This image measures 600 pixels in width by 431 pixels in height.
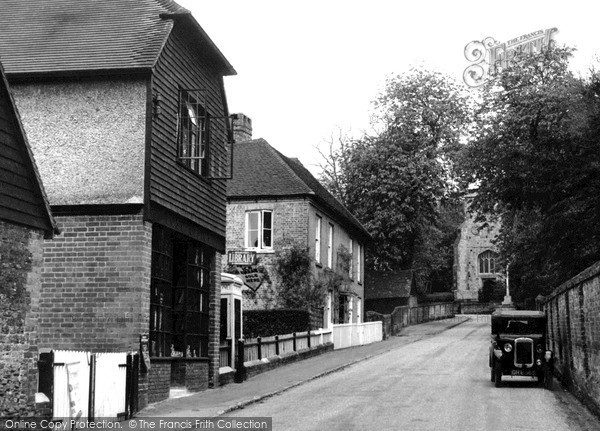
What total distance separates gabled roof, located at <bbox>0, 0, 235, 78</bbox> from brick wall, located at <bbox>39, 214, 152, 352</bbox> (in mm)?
3051

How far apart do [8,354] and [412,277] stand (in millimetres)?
50709

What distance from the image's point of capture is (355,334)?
41.0m

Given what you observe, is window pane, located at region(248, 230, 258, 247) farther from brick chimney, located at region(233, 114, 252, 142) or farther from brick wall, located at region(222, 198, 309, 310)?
brick chimney, located at region(233, 114, 252, 142)

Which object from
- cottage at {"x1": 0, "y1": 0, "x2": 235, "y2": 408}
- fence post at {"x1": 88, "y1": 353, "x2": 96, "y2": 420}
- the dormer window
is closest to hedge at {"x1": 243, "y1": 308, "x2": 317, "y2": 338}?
the dormer window

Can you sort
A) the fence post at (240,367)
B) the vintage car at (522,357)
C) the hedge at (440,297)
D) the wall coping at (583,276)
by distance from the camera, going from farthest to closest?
the hedge at (440,297) → the fence post at (240,367) → the vintage car at (522,357) → the wall coping at (583,276)

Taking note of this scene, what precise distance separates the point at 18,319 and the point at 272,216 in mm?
25805

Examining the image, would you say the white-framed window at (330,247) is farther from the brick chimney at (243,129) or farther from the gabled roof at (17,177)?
the gabled roof at (17,177)

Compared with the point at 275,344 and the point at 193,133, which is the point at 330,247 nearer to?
the point at 275,344

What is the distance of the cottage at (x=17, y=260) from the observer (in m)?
12.7

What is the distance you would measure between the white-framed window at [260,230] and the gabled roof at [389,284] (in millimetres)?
22452

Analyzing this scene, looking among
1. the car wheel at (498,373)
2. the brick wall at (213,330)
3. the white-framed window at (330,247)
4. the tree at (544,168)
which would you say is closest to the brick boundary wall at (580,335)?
the car wheel at (498,373)

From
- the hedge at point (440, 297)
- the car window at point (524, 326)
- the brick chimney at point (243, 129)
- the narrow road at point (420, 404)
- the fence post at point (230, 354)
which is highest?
the brick chimney at point (243, 129)

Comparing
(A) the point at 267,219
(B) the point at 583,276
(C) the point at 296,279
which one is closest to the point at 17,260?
(B) the point at 583,276

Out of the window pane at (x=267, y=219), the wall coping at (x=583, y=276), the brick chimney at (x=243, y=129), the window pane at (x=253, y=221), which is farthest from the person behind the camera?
the brick chimney at (x=243, y=129)
